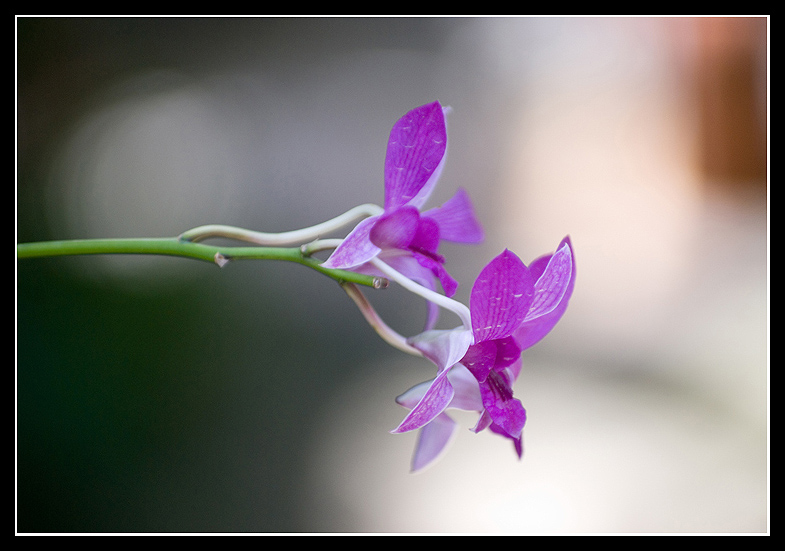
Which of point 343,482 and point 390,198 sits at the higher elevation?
point 390,198

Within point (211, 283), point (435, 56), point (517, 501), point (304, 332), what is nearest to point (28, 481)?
point (211, 283)

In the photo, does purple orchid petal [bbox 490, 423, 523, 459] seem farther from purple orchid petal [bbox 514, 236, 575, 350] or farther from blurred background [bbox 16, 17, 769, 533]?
blurred background [bbox 16, 17, 769, 533]

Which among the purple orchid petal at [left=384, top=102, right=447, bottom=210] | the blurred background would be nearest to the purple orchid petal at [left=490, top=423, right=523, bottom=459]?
the purple orchid petal at [left=384, top=102, right=447, bottom=210]

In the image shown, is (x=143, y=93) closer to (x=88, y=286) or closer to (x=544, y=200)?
(x=88, y=286)

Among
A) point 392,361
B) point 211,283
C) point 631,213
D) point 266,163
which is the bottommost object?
point 392,361

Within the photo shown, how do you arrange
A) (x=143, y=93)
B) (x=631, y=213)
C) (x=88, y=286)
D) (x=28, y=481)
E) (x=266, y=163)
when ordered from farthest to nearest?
1. (x=631, y=213)
2. (x=266, y=163)
3. (x=143, y=93)
4. (x=88, y=286)
5. (x=28, y=481)

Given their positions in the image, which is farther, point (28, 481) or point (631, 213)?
point (631, 213)

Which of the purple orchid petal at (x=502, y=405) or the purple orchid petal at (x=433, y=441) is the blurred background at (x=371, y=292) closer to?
the purple orchid petal at (x=433, y=441)
